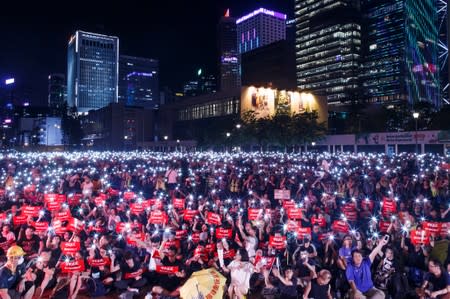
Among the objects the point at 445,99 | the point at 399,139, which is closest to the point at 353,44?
the point at 445,99

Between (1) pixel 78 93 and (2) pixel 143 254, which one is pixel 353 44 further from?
(2) pixel 143 254

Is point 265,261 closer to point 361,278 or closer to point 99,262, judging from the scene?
point 361,278

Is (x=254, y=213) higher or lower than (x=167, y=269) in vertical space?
higher

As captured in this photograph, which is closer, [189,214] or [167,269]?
[167,269]

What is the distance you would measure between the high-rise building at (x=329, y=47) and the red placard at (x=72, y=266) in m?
121

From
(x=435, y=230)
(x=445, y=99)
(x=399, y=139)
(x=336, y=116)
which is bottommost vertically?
(x=435, y=230)

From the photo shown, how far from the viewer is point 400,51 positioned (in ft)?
384

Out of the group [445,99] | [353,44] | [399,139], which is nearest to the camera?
[399,139]

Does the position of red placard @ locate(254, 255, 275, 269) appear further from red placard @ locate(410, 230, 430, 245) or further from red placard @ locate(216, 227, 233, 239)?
red placard @ locate(410, 230, 430, 245)

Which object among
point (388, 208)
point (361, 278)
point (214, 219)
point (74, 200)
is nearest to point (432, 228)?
point (388, 208)

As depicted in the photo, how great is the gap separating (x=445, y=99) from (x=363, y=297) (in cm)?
12704

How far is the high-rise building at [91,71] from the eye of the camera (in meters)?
184

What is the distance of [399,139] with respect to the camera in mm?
42531

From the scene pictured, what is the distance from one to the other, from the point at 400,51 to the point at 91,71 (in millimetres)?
133889
